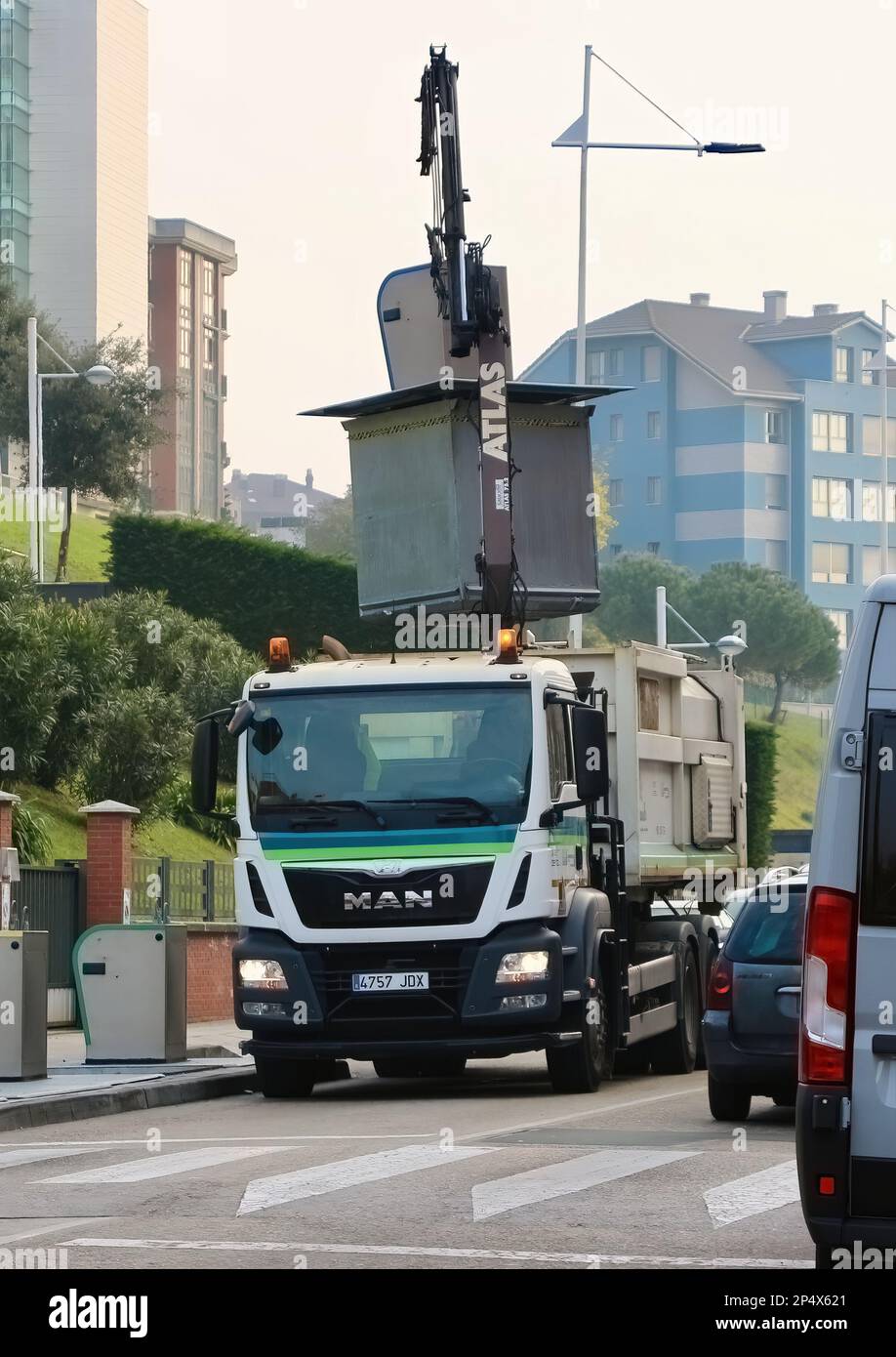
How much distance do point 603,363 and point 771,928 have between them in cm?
12758

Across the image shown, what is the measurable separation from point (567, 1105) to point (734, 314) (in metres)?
132

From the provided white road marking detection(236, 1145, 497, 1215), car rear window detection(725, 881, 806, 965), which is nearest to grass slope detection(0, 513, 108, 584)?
car rear window detection(725, 881, 806, 965)

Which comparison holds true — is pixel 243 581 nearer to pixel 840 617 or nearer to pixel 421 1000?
pixel 421 1000

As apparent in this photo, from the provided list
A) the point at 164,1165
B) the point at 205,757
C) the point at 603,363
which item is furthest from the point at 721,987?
the point at 603,363

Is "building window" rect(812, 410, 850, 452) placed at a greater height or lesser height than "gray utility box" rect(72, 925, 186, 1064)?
greater

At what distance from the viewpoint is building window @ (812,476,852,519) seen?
135000mm

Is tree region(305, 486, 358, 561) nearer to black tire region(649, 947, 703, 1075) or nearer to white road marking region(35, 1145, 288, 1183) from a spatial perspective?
black tire region(649, 947, 703, 1075)

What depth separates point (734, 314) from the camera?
144625 mm

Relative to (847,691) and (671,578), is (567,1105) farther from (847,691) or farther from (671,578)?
(671,578)

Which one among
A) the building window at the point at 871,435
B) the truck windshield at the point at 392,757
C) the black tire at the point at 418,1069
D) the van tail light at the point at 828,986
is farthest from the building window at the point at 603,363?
the van tail light at the point at 828,986

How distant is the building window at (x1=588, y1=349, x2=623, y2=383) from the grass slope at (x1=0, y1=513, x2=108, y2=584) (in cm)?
6693

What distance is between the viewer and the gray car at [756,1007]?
1409 cm

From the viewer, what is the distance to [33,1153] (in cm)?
1332

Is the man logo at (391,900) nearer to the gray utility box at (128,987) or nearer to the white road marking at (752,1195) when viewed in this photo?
the gray utility box at (128,987)
